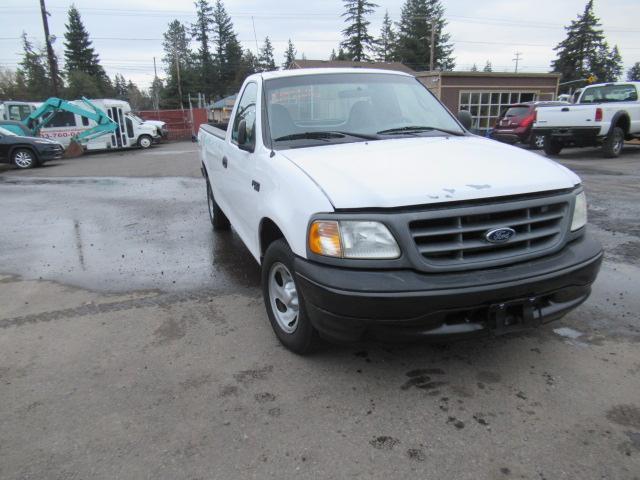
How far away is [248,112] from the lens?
435 cm

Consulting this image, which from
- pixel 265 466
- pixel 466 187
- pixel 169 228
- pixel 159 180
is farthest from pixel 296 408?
pixel 159 180

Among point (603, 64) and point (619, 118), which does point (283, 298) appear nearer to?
point (619, 118)

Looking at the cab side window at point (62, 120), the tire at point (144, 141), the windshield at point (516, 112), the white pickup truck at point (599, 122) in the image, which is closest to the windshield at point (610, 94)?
the white pickup truck at point (599, 122)

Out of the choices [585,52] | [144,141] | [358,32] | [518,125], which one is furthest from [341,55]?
[518,125]

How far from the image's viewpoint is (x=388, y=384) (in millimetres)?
2990

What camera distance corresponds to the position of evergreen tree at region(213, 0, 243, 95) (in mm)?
80188

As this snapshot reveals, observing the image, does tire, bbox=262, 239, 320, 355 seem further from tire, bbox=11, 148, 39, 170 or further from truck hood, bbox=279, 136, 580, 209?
tire, bbox=11, 148, 39, 170

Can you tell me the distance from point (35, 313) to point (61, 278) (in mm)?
987

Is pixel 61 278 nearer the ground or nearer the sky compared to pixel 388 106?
nearer the ground

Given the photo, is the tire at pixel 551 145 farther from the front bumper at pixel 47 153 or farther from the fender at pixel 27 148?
the fender at pixel 27 148

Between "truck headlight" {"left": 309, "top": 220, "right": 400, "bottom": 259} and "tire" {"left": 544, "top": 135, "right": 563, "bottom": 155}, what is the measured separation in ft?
44.9

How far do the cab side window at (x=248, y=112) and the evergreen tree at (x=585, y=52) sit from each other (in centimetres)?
8037

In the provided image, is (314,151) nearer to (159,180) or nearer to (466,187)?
A: (466,187)

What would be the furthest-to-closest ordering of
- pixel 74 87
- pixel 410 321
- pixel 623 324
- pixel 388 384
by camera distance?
→ pixel 74 87 < pixel 623 324 < pixel 388 384 < pixel 410 321
